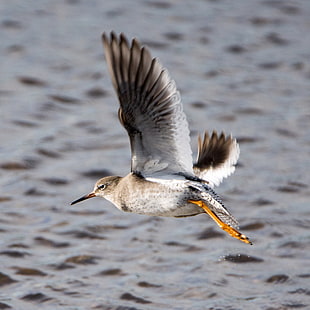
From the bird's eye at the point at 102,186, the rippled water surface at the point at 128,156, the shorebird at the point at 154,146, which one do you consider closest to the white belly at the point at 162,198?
the shorebird at the point at 154,146

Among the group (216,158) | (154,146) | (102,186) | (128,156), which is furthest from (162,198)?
(128,156)

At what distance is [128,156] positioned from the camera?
31.0 feet

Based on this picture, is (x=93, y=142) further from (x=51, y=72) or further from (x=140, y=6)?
(x=140, y=6)

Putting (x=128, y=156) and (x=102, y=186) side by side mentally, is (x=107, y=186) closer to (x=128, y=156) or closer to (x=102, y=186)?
(x=102, y=186)

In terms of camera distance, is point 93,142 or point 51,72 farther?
point 51,72

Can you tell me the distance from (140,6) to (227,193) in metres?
4.29

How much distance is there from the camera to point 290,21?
11.9 metres

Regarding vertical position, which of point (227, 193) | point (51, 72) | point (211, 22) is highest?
point (211, 22)

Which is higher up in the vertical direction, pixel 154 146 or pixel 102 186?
pixel 154 146

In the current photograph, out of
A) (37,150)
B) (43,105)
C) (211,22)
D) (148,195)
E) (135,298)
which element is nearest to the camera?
(148,195)

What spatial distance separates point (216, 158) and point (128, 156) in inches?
104

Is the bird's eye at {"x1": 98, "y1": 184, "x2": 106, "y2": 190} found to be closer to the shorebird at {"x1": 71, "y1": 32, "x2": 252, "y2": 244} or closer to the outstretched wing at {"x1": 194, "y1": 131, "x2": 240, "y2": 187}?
the shorebird at {"x1": 71, "y1": 32, "x2": 252, "y2": 244}

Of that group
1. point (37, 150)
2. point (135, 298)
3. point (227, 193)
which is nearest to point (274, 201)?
point (227, 193)

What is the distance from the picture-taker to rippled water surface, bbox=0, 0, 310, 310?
755cm
